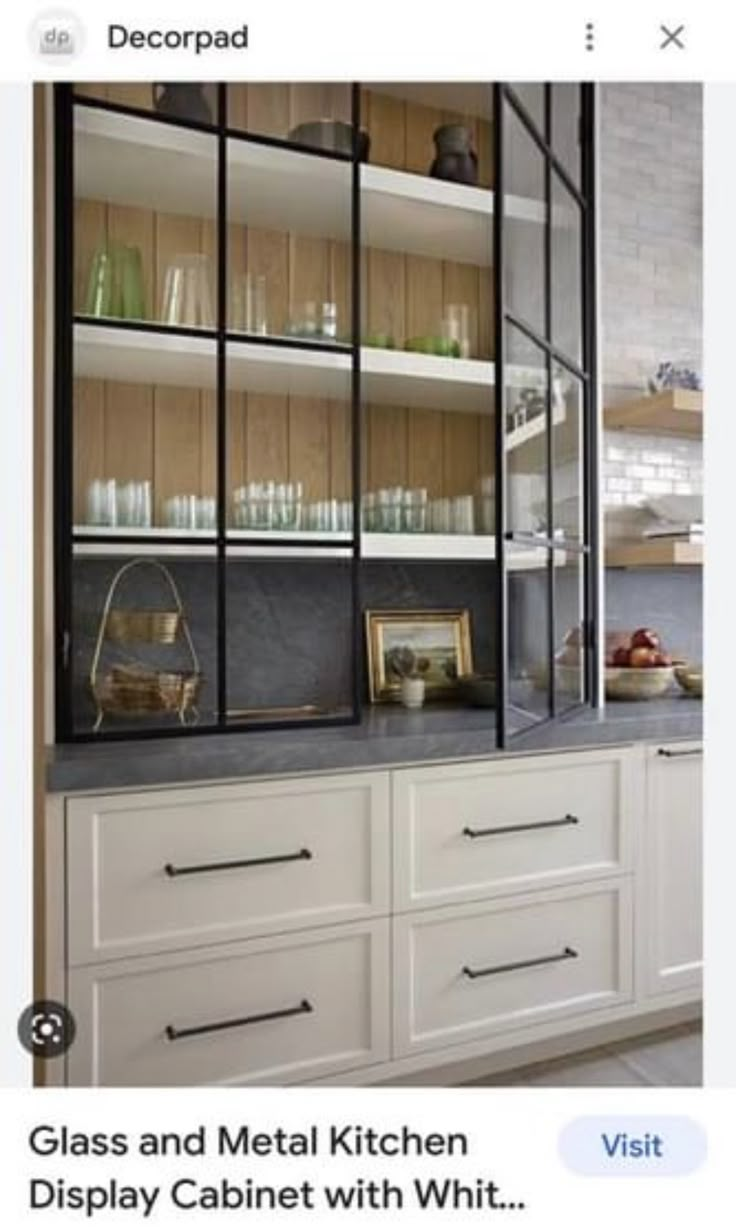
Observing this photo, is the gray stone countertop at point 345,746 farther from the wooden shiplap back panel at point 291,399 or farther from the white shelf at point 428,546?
the wooden shiplap back panel at point 291,399

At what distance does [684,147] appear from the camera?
1973mm

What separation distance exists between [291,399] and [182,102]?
0.51 metres

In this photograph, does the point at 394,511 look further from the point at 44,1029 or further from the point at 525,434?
the point at 44,1029

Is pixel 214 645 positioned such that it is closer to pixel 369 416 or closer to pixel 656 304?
pixel 369 416

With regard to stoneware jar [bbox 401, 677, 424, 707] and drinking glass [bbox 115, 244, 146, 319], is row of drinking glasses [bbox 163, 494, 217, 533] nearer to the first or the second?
drinking glass [bbox 115, 244, 146, 319]

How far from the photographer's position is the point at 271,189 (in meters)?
A: 1.46

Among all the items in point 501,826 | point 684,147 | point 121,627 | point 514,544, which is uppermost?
A: point 684,147

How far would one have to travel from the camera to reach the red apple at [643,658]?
1.76 m

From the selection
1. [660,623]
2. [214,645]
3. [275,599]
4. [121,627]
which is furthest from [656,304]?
[121,627]

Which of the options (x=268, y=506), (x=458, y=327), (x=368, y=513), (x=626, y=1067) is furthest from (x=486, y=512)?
(x=626, y=1067)

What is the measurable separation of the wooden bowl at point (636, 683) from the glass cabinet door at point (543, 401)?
0.13 m

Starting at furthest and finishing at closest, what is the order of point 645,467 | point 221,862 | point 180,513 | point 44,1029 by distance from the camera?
point 645,467 < point 180,513 < point 221,862 < point 44,1029
